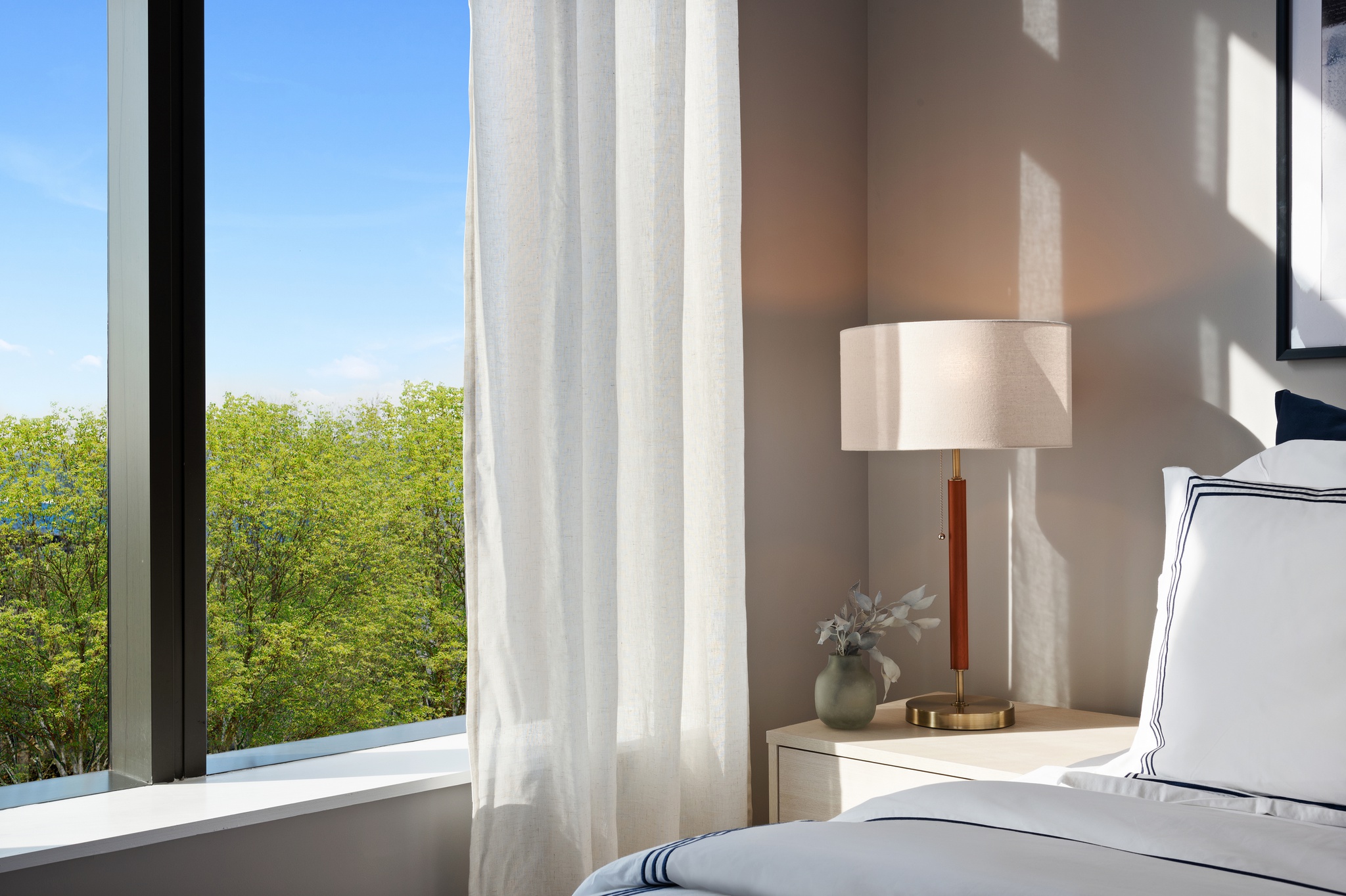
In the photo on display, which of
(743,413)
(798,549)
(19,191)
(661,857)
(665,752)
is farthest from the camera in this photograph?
(798,549)

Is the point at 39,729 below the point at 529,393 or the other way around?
below

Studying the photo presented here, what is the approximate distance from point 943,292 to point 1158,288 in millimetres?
492

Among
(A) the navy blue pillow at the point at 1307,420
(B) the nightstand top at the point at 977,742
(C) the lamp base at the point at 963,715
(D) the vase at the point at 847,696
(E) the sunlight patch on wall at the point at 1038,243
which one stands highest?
(E) the sunlight patch on wall at the point at 1038,243

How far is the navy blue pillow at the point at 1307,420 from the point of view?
1750 mm

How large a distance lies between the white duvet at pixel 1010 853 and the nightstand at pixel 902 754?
65 cm

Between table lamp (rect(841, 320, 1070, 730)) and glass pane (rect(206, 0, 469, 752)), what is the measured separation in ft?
3.86

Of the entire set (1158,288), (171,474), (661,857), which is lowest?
(661,857)

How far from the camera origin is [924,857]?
0.97 meters

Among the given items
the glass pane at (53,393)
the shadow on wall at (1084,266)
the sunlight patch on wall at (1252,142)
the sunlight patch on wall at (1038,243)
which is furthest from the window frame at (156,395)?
the sunlight patch on wall at (1252,142)

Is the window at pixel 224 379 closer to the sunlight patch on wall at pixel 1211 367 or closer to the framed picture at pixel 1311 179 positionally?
the sunlight patch on wall at pixel 1211 367

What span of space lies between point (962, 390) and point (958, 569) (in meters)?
0.41

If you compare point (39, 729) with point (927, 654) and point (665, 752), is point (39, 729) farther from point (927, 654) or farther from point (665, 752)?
point (927, 654)

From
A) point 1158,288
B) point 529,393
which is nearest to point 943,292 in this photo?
point 1158,288

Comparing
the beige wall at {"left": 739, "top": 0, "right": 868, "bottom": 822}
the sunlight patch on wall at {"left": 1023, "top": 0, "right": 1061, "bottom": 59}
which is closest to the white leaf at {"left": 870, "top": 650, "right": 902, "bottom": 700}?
the beige wall at {"left": 739, "top": 0, "right": 868, "bottom": 822}
